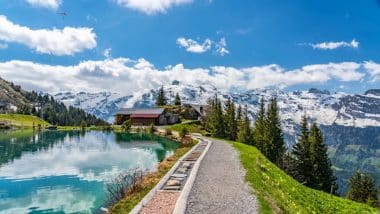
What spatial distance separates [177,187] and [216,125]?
2763 inches

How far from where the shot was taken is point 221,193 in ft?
69.4

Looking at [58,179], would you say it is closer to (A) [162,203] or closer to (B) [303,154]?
(A) [162,203]

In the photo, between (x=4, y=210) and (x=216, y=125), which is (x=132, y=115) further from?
(x=4, y=210)

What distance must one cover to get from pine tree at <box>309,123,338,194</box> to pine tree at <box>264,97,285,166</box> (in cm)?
677

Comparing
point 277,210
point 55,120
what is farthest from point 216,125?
point 55,120

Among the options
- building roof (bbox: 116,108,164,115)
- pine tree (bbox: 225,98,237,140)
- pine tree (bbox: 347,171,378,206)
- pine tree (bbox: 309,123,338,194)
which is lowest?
pine tree (bbox: 347,171,378,206)

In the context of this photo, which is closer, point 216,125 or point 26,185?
point 26,185

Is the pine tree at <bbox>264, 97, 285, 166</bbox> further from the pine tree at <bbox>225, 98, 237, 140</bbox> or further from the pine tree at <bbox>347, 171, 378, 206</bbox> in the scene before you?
the pine tree at <bbox>347, 171, 378, 206</bbox>

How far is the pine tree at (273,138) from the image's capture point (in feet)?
249

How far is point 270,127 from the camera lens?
7719 cm

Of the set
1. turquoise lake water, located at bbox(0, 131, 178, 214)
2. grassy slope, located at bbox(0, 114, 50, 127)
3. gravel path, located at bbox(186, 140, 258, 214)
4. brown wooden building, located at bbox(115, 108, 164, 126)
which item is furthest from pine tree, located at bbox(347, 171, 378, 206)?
grassy slope, located at bbox(0, 114, 50, 127)

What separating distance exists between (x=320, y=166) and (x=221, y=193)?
5519 centimetres

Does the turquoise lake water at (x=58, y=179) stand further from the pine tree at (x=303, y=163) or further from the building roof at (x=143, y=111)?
the building roof at (x=143, y=111)

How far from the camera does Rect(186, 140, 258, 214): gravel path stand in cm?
1789
